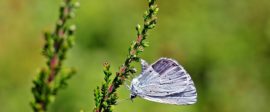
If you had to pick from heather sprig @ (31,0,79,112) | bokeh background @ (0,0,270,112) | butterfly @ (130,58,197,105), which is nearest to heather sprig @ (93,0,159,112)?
butterfly @ (130,58,197,105)

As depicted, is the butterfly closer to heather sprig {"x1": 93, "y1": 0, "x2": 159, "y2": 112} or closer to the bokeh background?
heather sprig {"x1": 93, "y1": 0, "x2": 159, "y2": 112}

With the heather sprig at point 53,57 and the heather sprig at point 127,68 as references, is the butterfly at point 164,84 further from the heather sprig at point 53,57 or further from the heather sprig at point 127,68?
the heather sprig at point 53,57

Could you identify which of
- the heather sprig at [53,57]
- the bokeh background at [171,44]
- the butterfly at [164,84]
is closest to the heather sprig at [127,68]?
the butterfly at [164,84]

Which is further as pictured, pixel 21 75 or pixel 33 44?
pixel 33 44

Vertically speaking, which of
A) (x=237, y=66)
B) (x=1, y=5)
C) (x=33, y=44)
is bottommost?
(x=237, y=66)

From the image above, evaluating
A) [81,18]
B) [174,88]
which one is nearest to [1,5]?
[81,18]

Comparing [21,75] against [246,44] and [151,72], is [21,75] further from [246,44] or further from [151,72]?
[151,72]
